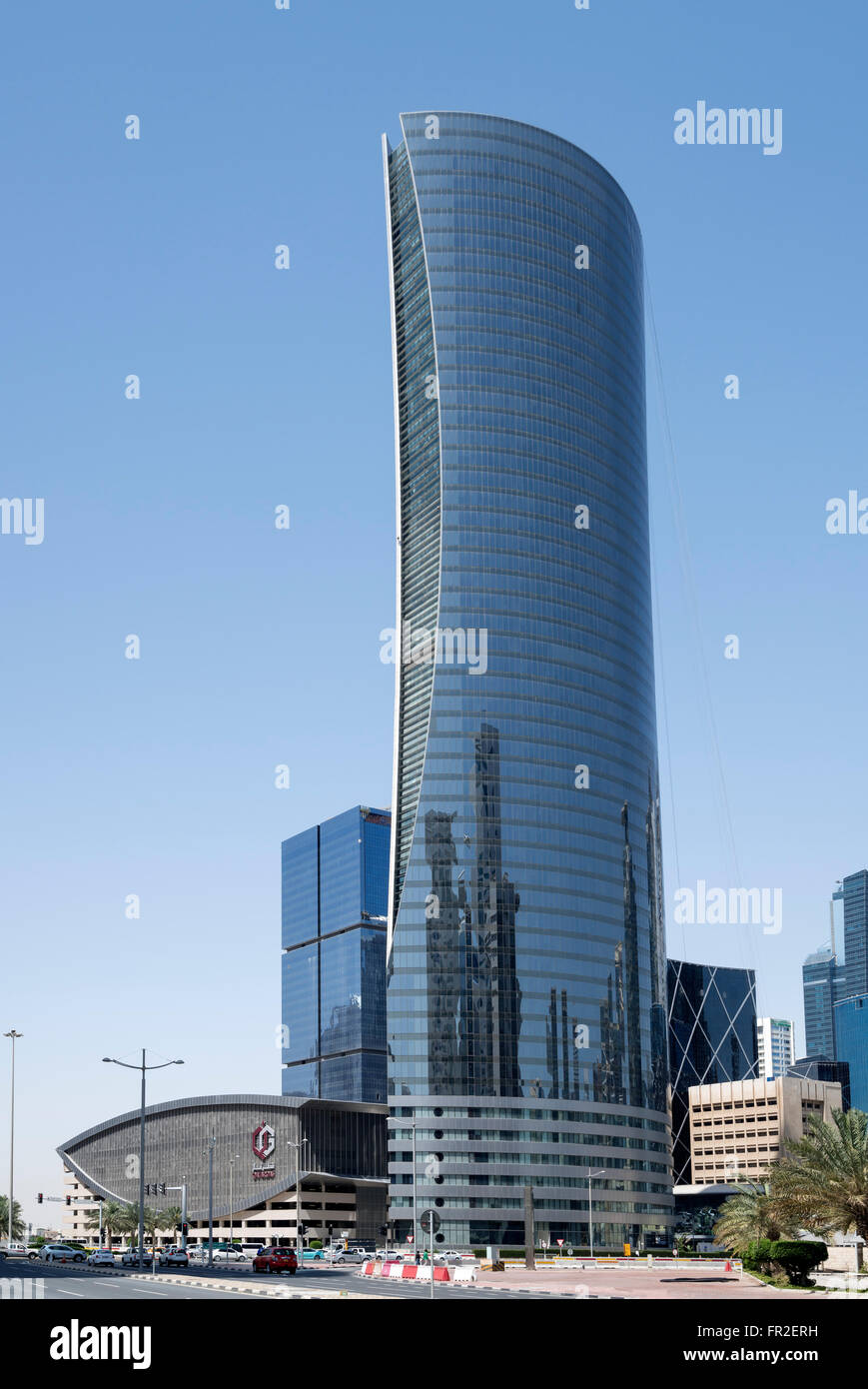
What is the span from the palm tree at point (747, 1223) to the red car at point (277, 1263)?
29.2 meters

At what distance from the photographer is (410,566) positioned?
195m

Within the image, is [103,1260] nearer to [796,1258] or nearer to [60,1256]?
[60,1256]

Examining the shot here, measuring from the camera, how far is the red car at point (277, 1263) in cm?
9606

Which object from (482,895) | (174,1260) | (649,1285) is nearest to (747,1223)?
(649,1285)

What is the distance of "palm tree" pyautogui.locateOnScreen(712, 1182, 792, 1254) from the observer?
8975 centimetres

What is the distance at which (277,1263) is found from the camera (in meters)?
96.6

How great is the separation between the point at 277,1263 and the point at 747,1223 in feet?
101

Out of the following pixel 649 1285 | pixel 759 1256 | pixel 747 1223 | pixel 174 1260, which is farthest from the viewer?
pixel 174 1260

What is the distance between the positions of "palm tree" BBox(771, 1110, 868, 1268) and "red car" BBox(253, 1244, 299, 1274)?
120 feet

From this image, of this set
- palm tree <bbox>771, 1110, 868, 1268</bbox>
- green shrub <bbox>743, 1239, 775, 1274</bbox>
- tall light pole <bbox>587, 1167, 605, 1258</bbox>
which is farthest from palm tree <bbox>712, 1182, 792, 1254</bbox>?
tall light pole <bbox>587, 1167, 605, 1258</bbox>

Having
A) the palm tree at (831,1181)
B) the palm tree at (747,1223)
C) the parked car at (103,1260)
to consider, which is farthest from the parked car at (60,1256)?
the palm tree at (831,1181)
